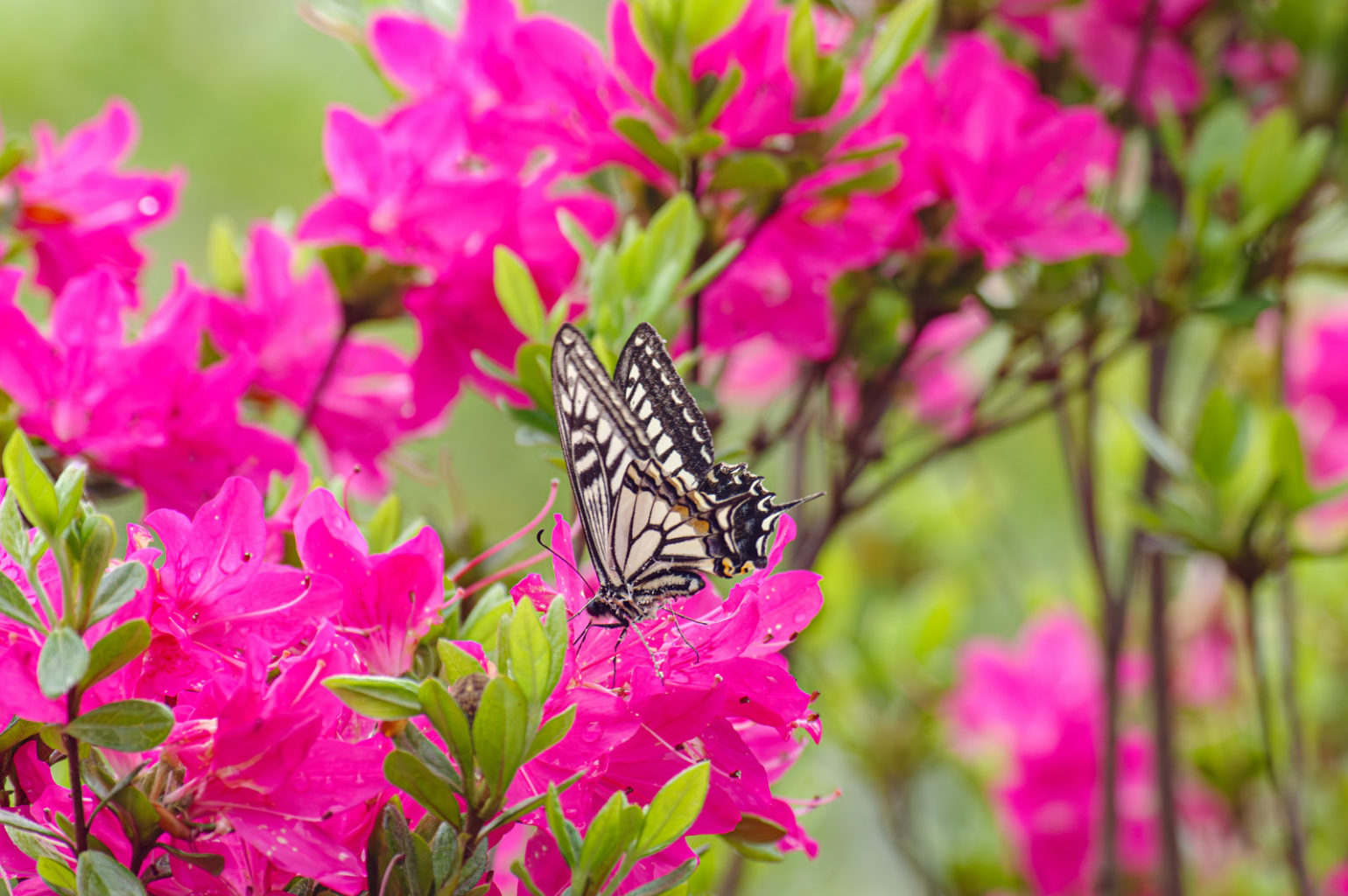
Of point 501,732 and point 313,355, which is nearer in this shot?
point 501,732

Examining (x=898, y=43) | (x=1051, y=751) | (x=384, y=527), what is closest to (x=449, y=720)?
(x=384, y=527)

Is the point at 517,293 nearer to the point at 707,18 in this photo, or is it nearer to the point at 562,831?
the point at 707,18

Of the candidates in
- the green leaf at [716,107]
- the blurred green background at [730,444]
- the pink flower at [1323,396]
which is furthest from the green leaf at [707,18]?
the pink flower at [1323,396]

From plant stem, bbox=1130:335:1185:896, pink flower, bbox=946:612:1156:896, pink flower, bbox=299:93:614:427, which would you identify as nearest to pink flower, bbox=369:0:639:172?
pink flower, bbox=299:93:614:427

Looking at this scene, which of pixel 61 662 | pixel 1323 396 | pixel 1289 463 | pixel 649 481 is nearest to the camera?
pixel 61 662

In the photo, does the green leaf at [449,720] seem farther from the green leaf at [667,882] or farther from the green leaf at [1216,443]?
the green leaf at [1216,443]

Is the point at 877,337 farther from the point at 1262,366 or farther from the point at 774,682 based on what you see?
the point at 1262,366

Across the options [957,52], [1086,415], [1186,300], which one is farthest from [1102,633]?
[957,52]
